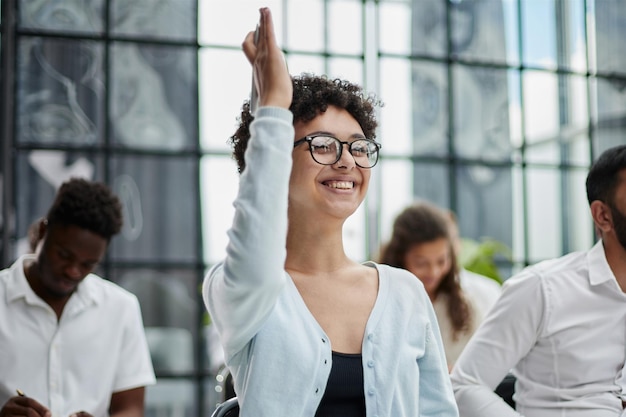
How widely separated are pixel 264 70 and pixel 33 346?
1.75m

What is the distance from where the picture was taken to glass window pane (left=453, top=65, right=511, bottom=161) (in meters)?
6.06

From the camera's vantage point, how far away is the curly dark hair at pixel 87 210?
279cm

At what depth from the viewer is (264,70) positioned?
1.41 m

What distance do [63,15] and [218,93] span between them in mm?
1100

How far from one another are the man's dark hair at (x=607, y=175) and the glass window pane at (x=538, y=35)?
4.17 meters

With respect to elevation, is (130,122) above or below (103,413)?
above

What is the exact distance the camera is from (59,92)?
514 centimetres

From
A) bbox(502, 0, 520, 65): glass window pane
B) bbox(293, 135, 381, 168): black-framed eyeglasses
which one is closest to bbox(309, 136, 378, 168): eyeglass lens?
bbox(293, 135, 381, 168): black-framed eyeglasses

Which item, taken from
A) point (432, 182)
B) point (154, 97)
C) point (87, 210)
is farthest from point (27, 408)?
point (432, 182)

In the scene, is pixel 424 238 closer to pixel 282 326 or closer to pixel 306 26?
pixel 282 326

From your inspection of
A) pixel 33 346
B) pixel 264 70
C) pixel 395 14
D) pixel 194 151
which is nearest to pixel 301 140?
pixel 264 70

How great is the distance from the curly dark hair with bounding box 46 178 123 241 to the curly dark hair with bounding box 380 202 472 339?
131cm

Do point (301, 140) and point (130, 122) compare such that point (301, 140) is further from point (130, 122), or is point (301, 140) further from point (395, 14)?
point (395, 14)

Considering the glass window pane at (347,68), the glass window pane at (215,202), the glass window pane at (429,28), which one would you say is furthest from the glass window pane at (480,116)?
the glass window pane at (215,202)
